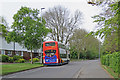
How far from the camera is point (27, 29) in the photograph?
31.2 meters

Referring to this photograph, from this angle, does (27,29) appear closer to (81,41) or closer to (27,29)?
(27,29)

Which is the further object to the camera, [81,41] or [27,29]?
[81,41]

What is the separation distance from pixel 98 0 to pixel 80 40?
50.3 metres

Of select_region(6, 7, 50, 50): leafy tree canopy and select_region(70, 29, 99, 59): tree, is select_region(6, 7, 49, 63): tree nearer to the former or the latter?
select_region(6, 7, 50, 50): leafy tree canopy

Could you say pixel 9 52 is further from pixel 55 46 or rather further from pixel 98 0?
pixel 98 0

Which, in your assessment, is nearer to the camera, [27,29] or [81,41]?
[27,29]

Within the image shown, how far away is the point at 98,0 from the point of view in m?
8.90

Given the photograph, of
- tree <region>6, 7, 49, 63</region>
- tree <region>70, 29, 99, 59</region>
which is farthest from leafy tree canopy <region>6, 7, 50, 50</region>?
tree <region>70, 29, 99, 59</region>

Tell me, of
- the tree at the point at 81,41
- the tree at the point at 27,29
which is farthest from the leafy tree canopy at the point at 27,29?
the tree at the point at 81,41

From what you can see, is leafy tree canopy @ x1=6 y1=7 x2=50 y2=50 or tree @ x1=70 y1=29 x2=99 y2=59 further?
tree @ x1=70 y1=29 x2=99 y2=59

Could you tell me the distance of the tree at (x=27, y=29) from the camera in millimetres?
31031

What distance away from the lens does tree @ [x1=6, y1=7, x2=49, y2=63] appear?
31.0 meters

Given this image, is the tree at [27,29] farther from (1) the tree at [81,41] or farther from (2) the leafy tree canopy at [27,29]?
(1) the tree at [81,41]

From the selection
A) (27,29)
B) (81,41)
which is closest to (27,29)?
(27,29)
